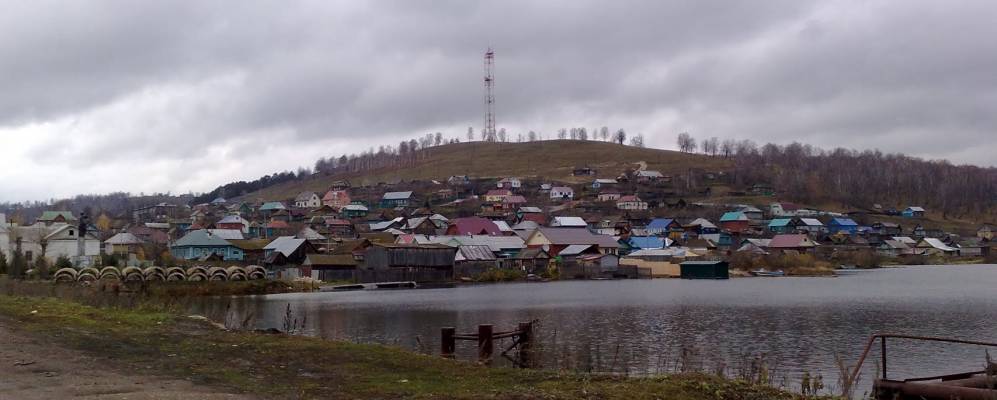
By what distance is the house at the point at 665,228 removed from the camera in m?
116

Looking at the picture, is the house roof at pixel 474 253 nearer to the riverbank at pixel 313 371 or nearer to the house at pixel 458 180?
the riverbank at pixel 313 371

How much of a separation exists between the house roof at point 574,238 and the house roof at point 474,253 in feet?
35.8

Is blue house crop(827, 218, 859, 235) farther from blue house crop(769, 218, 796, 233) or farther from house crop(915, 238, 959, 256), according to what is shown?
house crop(915, 238, 959, 256)

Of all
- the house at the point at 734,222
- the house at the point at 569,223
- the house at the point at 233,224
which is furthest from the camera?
the house at the point at 734,222

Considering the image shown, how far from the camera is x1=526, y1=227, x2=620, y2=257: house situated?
9631 cm

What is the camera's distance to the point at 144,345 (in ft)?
51.4

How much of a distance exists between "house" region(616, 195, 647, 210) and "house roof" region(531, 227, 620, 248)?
39.2m

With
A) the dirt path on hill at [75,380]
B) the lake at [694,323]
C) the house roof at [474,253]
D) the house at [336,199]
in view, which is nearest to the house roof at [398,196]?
the house at [336,199]

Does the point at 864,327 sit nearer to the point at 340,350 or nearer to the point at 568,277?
the point at 340,350

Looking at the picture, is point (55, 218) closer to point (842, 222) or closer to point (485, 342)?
point (485, 342)

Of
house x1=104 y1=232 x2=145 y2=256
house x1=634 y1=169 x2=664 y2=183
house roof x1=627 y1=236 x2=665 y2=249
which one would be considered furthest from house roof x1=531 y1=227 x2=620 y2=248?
house x1=634 y1=169 x2=664 y2=183

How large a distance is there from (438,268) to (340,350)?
6158cm

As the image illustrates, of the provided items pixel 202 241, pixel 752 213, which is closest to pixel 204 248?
pixel 202 241

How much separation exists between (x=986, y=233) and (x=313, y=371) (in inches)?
5842
